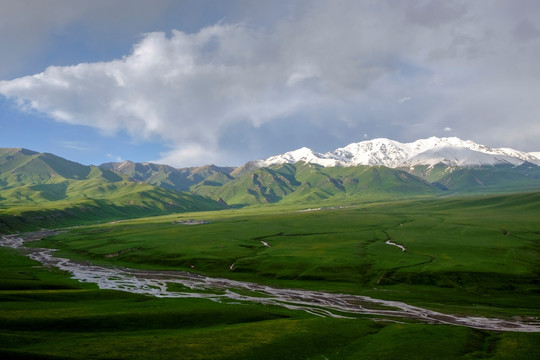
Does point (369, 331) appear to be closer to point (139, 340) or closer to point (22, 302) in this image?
point (139, 340)

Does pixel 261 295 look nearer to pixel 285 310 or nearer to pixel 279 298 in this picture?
pixel 279 298

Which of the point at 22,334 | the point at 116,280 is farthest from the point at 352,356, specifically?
the point at 116,280

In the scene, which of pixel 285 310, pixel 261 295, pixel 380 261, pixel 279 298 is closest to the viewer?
pixel 285 310

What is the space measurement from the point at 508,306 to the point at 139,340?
87.9 meters

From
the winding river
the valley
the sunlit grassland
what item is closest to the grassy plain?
the valley

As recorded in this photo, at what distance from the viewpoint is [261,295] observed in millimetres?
97875

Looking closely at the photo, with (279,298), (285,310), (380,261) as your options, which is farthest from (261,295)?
(380,261)

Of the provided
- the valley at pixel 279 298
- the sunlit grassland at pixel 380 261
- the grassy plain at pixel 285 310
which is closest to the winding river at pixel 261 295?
the valley at pixel 279 298

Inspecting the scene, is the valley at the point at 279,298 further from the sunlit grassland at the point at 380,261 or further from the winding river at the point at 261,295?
the sunlit grassland at the point at 380,261

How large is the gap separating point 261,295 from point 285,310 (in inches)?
757

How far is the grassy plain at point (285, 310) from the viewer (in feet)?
160

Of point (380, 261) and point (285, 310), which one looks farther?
point (380, 261)

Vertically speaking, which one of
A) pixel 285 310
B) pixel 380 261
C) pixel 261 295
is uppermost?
pixel 380 261

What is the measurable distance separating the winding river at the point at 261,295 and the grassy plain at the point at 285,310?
664 centimetres
